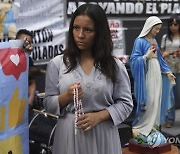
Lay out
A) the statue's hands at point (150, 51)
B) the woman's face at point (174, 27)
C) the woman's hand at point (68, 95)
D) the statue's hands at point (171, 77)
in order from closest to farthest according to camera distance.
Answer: the woman's hand at point (68, 95), the statue's hands at point (150, 51), the statue's hands at point (171, 77), the woman's face at point (174, 27)

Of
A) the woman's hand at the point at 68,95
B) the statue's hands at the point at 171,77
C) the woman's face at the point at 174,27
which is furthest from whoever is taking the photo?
the woman's face at the point at 174,27

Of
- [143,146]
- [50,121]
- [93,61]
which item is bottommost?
[143,146]

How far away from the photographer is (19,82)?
237cm

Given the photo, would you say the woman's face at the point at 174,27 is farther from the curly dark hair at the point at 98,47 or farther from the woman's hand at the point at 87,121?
the woman's hand at the point at 87,121

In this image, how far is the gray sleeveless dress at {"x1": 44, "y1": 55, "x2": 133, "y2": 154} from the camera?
7.08 feet

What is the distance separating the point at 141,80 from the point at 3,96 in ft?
7.91

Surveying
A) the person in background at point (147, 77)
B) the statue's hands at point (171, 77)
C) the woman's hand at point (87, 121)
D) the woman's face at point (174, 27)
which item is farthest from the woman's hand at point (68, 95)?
the woman's face at point (174, 27)

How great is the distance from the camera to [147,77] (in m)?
4.49

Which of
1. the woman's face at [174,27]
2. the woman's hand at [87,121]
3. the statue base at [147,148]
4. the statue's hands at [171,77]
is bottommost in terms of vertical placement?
the statue base at [147,148]

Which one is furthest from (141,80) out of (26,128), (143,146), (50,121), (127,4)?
(127,4)

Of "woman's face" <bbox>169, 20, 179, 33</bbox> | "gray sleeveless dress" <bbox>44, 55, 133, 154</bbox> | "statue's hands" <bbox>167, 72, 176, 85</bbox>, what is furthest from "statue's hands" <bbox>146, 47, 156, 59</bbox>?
"gray sleeveless dress" <bbox>44, 55, 133, 154</bbox>

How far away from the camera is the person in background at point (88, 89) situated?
2139 mm

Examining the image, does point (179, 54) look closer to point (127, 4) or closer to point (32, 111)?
point (127, 4)

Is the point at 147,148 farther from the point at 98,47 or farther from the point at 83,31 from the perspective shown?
the point at 83,31
